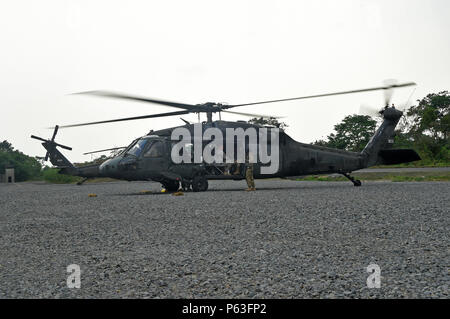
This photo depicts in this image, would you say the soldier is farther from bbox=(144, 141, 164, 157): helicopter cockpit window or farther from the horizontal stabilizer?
the horizontal stabilizer

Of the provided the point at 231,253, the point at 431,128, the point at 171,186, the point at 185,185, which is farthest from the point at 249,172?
the point at 431,128

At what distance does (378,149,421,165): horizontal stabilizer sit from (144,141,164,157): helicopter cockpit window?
951cm

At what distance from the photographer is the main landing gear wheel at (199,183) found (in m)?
15.9

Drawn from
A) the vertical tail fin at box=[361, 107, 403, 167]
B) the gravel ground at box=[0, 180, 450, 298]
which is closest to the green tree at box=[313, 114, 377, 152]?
the vertical tail fin at box=[361, 107, 403, 167]

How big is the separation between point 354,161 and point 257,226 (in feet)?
40.1

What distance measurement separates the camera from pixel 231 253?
4.84 metres

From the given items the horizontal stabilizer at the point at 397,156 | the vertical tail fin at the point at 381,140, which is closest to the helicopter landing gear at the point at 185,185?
the vertical tail fin at the point at 381,140

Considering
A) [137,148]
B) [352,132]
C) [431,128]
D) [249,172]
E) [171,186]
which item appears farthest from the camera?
[352,132]

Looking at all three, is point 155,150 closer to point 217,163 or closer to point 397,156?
point 217,163

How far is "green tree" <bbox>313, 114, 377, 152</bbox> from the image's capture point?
197ft

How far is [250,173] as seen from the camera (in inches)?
642

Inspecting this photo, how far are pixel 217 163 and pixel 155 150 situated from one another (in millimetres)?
2490
